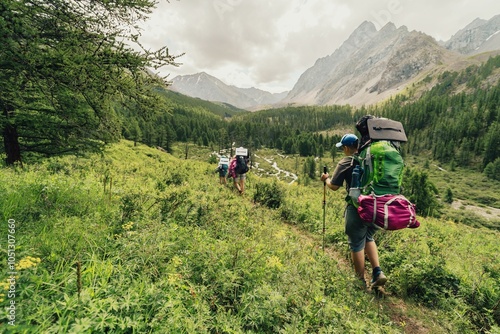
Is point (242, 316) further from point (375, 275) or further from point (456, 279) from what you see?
point (456, 279)

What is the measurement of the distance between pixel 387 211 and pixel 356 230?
929 mm

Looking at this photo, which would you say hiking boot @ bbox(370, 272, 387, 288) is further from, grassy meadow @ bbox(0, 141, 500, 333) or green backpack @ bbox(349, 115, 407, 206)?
green backpack @ bbox(349, 115, 407, 206)

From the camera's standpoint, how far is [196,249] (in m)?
4.33

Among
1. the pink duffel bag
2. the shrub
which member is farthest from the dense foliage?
the shrub

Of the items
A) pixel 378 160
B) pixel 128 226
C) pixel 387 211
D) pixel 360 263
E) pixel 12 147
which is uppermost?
pixel 378 160

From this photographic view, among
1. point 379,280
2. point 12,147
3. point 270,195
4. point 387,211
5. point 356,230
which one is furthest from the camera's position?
point 270,195

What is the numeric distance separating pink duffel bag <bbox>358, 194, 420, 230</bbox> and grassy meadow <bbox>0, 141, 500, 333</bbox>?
1409 mm

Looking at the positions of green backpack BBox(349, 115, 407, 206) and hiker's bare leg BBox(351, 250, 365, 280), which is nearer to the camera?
green backpack BBox(349, 115, 407, 206)

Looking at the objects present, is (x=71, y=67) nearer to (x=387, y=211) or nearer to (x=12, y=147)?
(x=12, y=147)

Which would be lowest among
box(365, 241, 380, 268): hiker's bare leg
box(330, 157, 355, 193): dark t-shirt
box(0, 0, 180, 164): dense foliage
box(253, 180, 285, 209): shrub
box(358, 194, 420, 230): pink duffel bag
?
box(253, 180, 285, 209): shrub

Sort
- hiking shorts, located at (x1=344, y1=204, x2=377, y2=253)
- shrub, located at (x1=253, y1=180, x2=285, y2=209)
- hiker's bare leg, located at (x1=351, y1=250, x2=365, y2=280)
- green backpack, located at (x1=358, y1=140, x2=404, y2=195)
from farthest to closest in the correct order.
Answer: shrub, located at (x1=253, y1=180, x2=285, y2=209) → hiker's bare leg, located at (x1=351, y1=250, x2=365, y2=280) → hiking shorts, located at (x1=344, y1=204, x2=377, y2=253) → green backpack, located at (x1=358, y1=140, x2=404, y2=195)

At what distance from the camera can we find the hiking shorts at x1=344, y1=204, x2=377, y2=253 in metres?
4.78

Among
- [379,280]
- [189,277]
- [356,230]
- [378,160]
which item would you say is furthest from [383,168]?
[189,277]

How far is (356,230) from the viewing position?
4.82m
